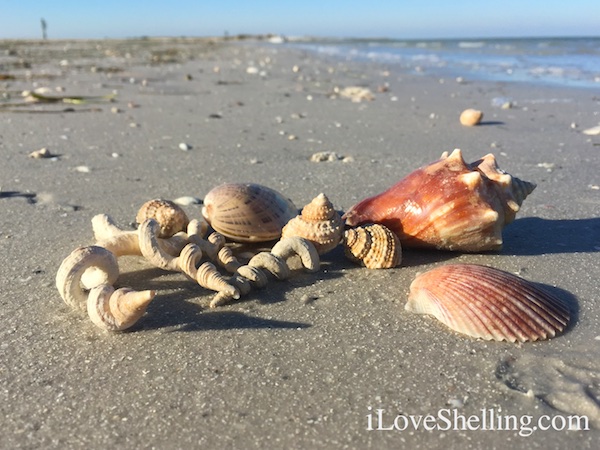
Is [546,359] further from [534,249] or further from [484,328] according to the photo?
[534,249]

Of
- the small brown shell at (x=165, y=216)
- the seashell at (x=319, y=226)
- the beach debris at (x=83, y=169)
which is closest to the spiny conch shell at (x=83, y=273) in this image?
the small brown shell at (x=165, y=216)

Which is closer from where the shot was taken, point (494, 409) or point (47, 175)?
point (494, 409)

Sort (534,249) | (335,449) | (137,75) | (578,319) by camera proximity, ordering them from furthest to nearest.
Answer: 1. (137,75)
2. (534,249)
3. (578,319)
4. (335,449)

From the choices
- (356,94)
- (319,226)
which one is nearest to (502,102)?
(356,94)

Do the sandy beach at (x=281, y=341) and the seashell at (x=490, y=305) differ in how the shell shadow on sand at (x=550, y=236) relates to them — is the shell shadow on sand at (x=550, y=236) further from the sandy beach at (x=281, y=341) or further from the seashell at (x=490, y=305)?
the seashell at (x=490, y=305)

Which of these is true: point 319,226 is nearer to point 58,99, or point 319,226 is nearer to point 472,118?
point 472,118

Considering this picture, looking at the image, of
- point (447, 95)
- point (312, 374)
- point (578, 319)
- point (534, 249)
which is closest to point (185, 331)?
point (312, 374)
